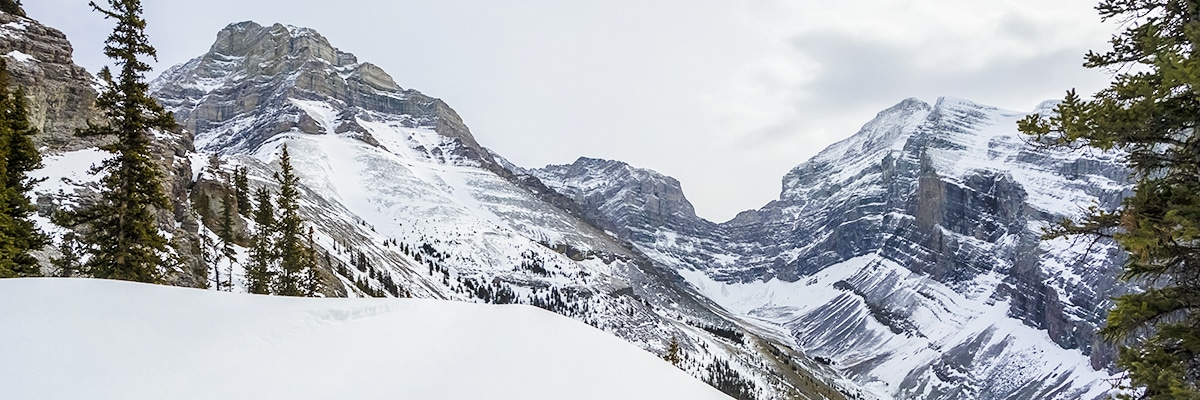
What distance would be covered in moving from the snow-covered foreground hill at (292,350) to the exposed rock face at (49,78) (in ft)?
194

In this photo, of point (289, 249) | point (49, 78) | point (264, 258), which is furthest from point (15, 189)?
point (49, 78)

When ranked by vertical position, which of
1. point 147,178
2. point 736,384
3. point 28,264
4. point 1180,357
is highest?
point 147,178

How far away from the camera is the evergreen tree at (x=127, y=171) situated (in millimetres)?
24859

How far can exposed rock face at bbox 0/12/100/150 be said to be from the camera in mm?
55969

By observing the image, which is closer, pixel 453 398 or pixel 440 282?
pixel 453 398

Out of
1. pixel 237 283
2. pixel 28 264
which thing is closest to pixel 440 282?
pixel 237 283

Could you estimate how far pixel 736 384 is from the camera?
176125 millimetres

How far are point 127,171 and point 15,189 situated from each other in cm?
704

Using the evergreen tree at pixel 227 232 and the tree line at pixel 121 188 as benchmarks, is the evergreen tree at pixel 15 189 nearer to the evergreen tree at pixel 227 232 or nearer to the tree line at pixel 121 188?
the tree line at pixel 121 188

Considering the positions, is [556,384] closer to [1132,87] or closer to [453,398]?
[453,398]

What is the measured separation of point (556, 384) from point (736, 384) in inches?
7002

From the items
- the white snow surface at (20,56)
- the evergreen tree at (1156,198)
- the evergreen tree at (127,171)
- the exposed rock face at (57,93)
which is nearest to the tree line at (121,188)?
the evergreen tree at (127,171)

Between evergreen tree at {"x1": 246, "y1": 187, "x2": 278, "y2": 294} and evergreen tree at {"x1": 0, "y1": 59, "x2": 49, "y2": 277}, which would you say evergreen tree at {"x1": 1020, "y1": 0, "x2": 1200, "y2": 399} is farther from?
evergreen tree at {"x1": 246, "y1": 187, "x2": 278, "y2": 294}

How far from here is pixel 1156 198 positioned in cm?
1027
